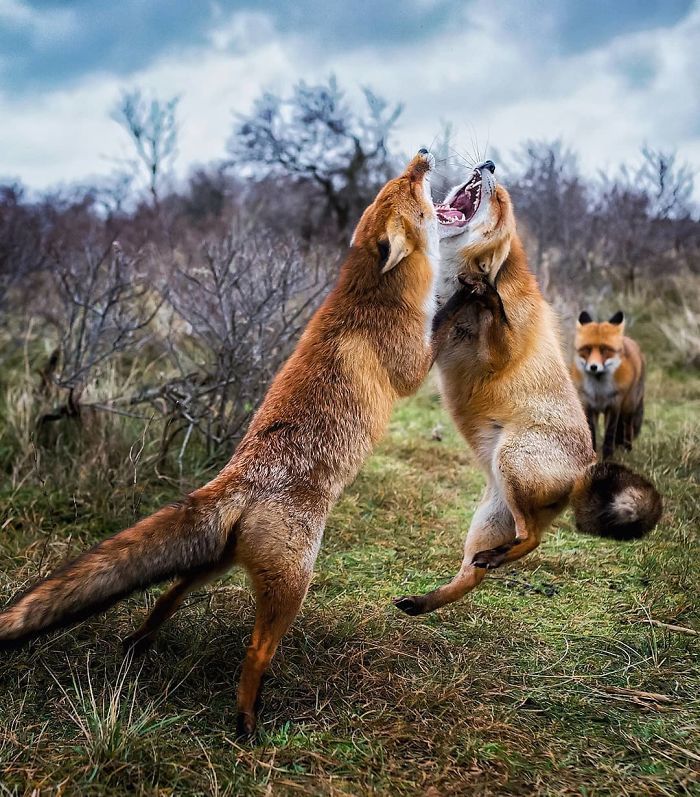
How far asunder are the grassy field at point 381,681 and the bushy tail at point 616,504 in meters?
0.77

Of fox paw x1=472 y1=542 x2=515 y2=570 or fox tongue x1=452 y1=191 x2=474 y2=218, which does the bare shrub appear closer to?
fox tongue x1=452 y1=191 x2=474 y2=218

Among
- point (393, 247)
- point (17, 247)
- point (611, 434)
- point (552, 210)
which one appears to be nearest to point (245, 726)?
point (393, 247)

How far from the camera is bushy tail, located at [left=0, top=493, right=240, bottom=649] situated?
2.63 m

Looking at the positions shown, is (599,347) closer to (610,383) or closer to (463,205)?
(610,383)

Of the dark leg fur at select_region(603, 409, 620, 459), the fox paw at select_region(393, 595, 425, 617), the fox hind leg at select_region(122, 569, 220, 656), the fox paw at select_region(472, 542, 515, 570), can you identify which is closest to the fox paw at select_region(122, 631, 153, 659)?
the fox hind leg at select_region(122, 569, 220, 656)

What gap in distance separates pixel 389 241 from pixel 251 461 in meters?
1.41

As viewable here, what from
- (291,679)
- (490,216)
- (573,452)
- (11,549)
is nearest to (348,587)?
(291,679)

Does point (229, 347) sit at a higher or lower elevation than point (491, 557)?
higher

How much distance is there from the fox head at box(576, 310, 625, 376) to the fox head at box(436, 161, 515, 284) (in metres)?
3.91

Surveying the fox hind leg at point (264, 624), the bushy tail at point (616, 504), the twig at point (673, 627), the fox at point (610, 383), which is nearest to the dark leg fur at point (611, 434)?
the fox at point (610, 383)

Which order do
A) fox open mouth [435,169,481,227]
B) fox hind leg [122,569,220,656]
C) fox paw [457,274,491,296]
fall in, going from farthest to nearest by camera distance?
fox open mouth [435,169,481,227], fox paw [457,274,491,296], fox hind leg [122,569,220,656]

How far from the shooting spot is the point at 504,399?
402 centimetres

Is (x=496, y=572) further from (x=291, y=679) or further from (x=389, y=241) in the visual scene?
(x=389, y=241)

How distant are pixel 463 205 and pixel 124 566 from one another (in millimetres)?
2948
